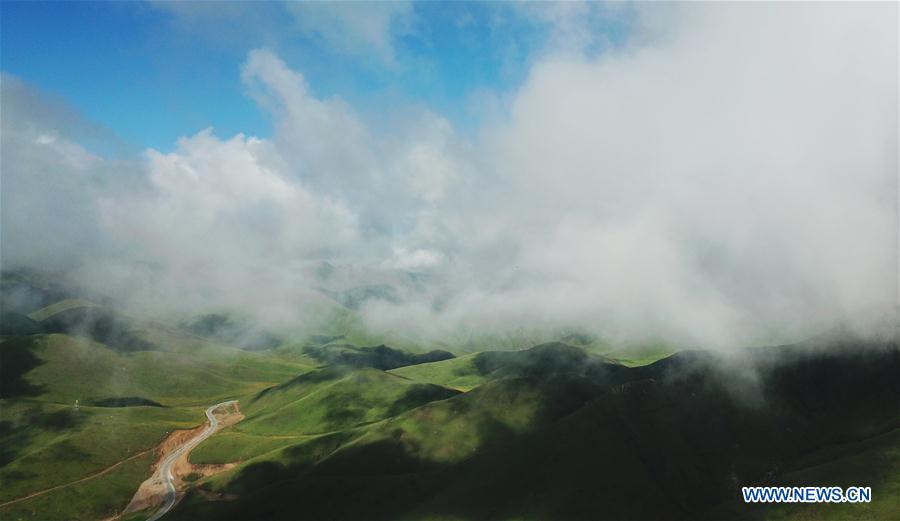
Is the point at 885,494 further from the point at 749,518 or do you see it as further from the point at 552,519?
the point at 552,519

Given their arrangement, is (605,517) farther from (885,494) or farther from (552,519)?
(885,494)

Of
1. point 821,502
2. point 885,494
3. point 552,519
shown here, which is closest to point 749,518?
point 821,502

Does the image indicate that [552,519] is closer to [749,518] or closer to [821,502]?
[749,518]

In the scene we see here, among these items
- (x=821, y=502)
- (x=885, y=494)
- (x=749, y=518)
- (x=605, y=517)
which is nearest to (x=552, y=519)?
(x=605, y=517)

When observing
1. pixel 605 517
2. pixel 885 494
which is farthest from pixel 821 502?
pixel 605 517

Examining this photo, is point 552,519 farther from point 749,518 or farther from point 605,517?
point 749,518
